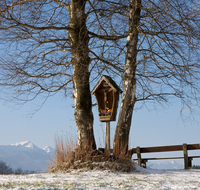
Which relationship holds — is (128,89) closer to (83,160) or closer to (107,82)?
(107,82)

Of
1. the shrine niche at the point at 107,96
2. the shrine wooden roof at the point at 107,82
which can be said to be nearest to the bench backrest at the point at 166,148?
the shrine niche at the point at 107,96

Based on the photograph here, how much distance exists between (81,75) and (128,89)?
1516 millimetres

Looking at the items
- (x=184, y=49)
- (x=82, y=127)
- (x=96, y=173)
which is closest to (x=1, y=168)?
(x=82, y=127)

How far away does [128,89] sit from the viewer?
23.4 feet

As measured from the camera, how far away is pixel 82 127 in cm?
688

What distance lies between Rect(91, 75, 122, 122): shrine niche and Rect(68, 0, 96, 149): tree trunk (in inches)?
13.4

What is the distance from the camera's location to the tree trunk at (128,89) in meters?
6.91

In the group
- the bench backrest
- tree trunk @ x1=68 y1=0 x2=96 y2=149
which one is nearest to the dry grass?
tree trunk @ x1=68 y1=0 x2=96 y2=149

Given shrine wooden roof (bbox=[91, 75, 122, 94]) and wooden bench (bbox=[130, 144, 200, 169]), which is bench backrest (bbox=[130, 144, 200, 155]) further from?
shrine wooden roof (bbox=[91, 75, 122, 94])

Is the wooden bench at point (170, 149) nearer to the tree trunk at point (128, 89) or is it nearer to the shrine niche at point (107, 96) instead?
the tree trunk at point (128, 89)

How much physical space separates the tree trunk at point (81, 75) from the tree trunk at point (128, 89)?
825 millimetres

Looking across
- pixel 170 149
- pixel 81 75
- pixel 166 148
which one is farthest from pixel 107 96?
pixel 170 149

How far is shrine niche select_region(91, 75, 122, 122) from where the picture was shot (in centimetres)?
705

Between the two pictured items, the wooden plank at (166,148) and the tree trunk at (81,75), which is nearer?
the tree trunk at (81,75)
